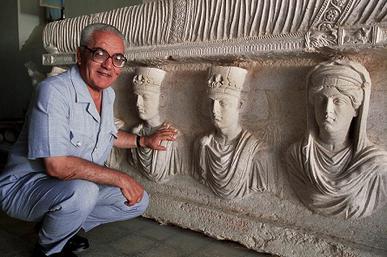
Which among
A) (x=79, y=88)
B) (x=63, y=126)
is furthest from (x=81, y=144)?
(x=79, y=88)

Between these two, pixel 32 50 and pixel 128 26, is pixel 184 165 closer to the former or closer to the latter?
pixel 128 26

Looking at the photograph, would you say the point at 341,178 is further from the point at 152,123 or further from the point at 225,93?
the point at 152,123

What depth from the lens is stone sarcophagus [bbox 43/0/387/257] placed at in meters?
1.72

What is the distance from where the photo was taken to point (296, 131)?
6.53 feet

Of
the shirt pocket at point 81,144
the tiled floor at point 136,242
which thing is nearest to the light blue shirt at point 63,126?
the shirt pocket at point 81,144

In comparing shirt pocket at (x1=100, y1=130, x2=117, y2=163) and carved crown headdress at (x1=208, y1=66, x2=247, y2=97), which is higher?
carved crown headdress at (x1=208, y1=66, x2=247, y2=97)

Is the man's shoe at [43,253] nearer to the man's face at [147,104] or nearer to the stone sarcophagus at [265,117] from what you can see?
the stone sarcophagus at [265,117]

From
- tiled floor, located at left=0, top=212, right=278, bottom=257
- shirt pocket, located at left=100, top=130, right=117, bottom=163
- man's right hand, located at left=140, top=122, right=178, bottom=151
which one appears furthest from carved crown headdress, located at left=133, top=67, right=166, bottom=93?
tiled floor, located at left=0, top=212, right=278, bottom=257

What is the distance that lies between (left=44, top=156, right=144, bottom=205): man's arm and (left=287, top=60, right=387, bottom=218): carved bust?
3.20 feet

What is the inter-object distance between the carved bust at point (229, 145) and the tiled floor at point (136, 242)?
35 centimetres

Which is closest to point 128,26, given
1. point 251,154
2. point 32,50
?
point 251,154

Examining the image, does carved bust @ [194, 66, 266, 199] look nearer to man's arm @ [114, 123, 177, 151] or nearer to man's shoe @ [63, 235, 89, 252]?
man's arm @ [114, 123, 177, 151]

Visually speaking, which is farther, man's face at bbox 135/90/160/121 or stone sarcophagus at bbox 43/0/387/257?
man's face at bbox 135/90/160/121

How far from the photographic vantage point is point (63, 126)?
1.82 m
